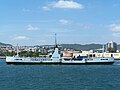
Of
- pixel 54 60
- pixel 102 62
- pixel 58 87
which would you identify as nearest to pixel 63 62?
pixel 54 60

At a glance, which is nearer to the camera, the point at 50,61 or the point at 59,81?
the point at 59,81

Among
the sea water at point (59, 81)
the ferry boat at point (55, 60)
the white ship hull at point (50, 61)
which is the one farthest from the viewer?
the ferry boat at point (55, 60)

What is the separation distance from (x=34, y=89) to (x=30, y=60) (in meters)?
92.9

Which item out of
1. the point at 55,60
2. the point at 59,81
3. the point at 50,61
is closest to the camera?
the point at 59,81

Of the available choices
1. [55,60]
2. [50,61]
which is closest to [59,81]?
[50,61]

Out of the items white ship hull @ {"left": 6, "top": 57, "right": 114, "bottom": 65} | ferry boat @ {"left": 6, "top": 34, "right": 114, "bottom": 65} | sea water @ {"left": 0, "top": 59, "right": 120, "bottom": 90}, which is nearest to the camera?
sea water @ {"left": 0, "top": 59, "right": 120, "bottom": 90}

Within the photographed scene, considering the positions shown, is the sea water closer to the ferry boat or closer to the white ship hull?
the white ship hull

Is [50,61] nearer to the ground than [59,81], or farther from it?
farther from it

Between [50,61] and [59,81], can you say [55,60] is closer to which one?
[50,61]

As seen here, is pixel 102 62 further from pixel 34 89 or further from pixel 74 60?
pixel 34 89

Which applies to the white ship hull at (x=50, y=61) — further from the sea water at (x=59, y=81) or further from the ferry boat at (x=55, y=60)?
the sea water at (x=59, y=81)

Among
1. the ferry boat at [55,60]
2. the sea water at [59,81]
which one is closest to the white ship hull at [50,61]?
the ferry boat at [55,60]

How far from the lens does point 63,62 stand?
142 m

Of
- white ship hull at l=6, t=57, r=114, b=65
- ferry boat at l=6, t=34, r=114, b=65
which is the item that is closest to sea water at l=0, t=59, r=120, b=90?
white ship hull at l=6, t=57, r=114, b=65
